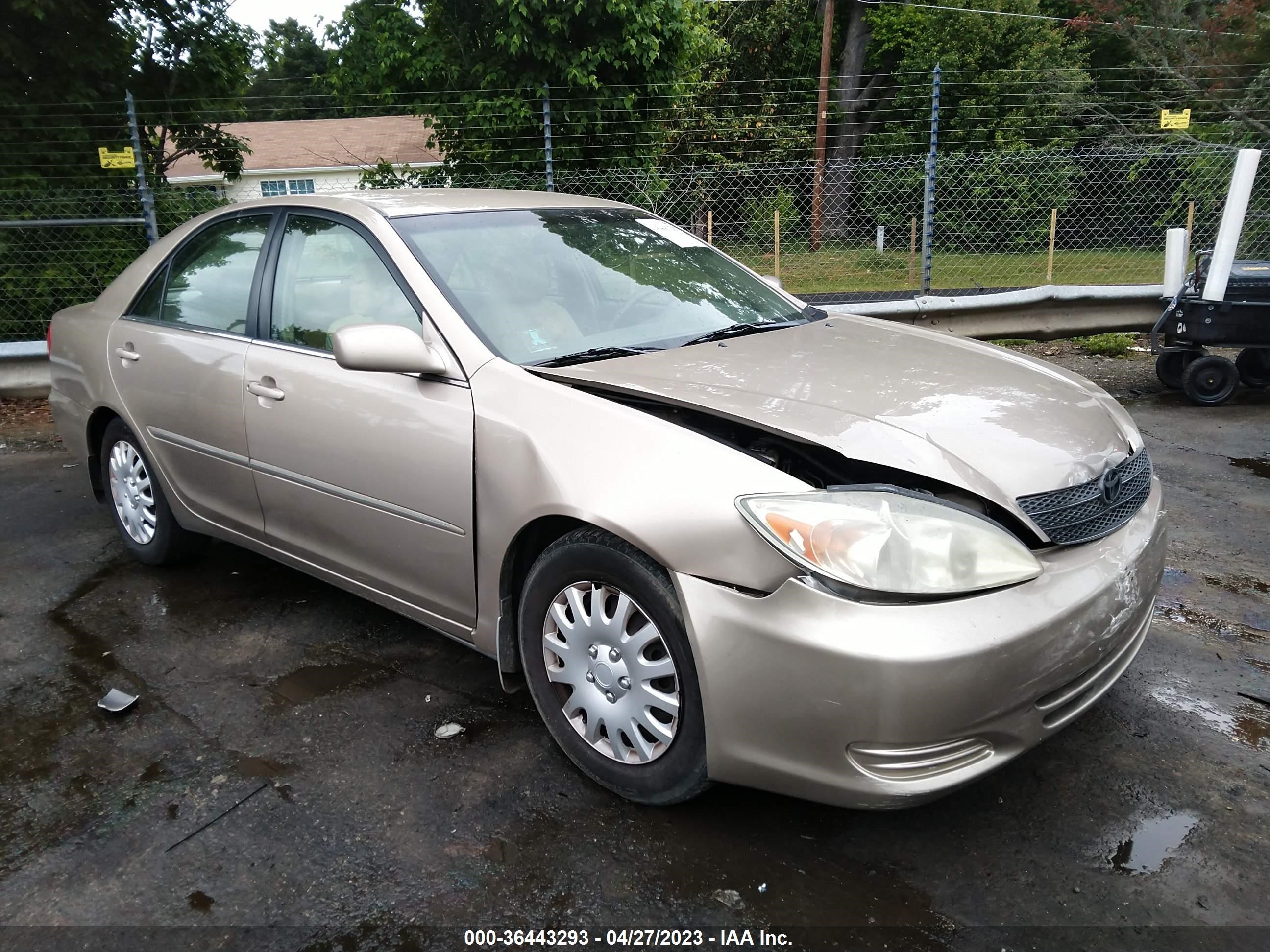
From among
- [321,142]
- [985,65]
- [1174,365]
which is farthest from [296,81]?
[1174,365]

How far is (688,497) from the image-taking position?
2291mm

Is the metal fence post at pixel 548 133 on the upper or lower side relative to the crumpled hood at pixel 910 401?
upper

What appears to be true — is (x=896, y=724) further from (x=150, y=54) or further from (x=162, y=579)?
(x=150, y=54)

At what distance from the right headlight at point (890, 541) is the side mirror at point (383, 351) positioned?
1.15 meters

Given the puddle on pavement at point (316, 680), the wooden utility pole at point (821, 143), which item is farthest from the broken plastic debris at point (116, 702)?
the wooden utility pole at point (821, 143)

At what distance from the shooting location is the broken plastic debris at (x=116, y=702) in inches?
126

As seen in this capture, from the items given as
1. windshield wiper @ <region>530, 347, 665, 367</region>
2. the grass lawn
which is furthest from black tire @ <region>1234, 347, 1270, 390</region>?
the grass lawn

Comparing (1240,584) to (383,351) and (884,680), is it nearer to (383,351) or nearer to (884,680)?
(884,680)

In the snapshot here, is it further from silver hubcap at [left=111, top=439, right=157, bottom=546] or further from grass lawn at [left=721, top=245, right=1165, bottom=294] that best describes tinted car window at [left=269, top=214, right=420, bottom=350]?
grass lawn at [left=721, top=245, right=1165, bottom=294]

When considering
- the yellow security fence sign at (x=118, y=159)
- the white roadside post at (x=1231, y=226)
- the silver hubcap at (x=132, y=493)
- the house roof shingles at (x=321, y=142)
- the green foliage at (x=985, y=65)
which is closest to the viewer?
the silver hubcap at (x=132, y=493)

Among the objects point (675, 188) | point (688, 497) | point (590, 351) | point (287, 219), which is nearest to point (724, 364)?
→ point (590, 351)

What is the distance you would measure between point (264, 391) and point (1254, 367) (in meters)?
7.24

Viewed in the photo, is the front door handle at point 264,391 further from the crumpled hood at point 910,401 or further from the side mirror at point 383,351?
the crumpled hood at point 910,401

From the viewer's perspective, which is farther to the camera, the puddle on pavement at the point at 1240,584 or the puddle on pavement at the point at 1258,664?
the puddle on pavement at the point at 1240,584
